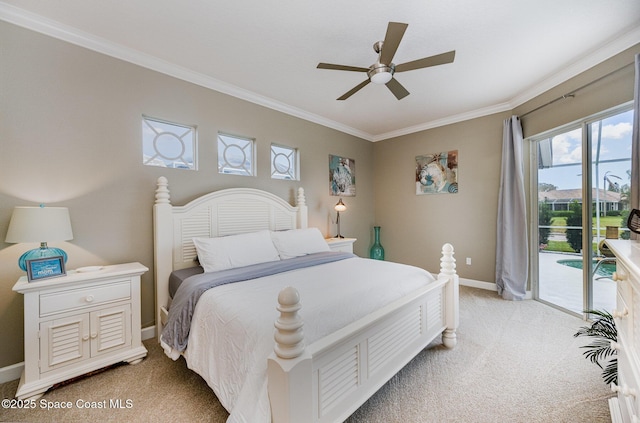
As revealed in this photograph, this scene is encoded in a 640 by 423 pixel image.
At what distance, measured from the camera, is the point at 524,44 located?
231cm

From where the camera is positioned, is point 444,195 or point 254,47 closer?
point 254,47

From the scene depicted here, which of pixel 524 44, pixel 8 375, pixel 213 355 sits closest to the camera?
pixel 213 355

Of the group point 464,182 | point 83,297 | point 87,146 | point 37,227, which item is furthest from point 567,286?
point 87,146

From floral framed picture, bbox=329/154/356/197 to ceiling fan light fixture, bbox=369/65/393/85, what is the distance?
228 cm

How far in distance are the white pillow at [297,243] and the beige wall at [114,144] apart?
0.84m

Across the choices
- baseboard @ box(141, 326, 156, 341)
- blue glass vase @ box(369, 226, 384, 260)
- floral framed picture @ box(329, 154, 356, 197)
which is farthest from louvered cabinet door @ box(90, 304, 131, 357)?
blue glass vase @ box(369, 226, 384, 260)

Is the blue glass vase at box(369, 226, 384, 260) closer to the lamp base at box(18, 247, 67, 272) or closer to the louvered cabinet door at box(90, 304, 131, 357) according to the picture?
the louvered cabinet door at box(90, 304, 131, 357)

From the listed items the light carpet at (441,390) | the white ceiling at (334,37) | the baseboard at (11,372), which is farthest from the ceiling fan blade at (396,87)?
the baseboard at (11,372)

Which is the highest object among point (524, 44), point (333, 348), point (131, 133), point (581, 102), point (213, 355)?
point (524, 44)

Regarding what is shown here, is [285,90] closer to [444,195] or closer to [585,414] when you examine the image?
[444,195]

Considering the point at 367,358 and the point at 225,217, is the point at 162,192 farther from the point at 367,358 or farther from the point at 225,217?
the point at 367,358

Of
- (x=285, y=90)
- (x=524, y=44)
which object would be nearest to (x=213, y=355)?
(x=285, y=90)

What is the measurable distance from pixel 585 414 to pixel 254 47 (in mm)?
3582

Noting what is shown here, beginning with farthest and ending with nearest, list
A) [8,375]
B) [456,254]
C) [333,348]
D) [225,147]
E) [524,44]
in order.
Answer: [456,254] → [225,147] → [524,44] → [8,375] → [333,348]
